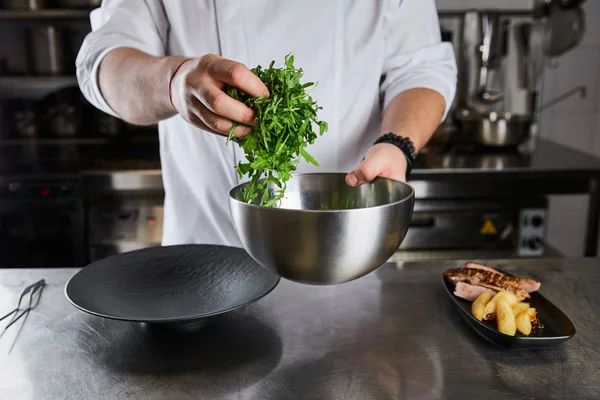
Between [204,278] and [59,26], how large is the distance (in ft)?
7.47

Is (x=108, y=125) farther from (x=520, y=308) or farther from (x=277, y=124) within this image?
(x=520, y=308)

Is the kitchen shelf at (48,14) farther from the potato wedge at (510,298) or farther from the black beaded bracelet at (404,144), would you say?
the potato wedge at (510,298)

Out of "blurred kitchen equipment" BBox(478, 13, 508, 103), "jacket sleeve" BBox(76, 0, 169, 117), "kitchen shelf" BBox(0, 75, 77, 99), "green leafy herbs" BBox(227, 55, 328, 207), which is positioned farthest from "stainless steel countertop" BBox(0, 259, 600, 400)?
"kitchen shelf" BBox(0, 75, 77, 99)

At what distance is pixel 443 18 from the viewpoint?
285 cm

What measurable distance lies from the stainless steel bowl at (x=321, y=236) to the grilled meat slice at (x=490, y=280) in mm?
251

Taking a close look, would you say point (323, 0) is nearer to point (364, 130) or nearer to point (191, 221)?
point (364, 130)

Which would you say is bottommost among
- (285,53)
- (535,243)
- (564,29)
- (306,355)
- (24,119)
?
(535,243)

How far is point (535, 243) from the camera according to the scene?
7.97ft

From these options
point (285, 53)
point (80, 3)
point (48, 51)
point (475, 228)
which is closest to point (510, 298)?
point (285, 53)

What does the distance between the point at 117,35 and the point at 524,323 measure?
1009 mm

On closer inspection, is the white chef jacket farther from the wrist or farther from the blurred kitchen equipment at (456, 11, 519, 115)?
the blurred kitchen equipment at (456, 11, 519, 115)

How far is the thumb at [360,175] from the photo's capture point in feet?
3.40

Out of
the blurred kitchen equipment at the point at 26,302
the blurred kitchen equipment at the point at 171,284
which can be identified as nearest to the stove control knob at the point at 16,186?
the blurred kitchen equipment at the point at 26,302

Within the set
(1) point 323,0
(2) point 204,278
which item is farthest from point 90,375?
(1) point 323,0
